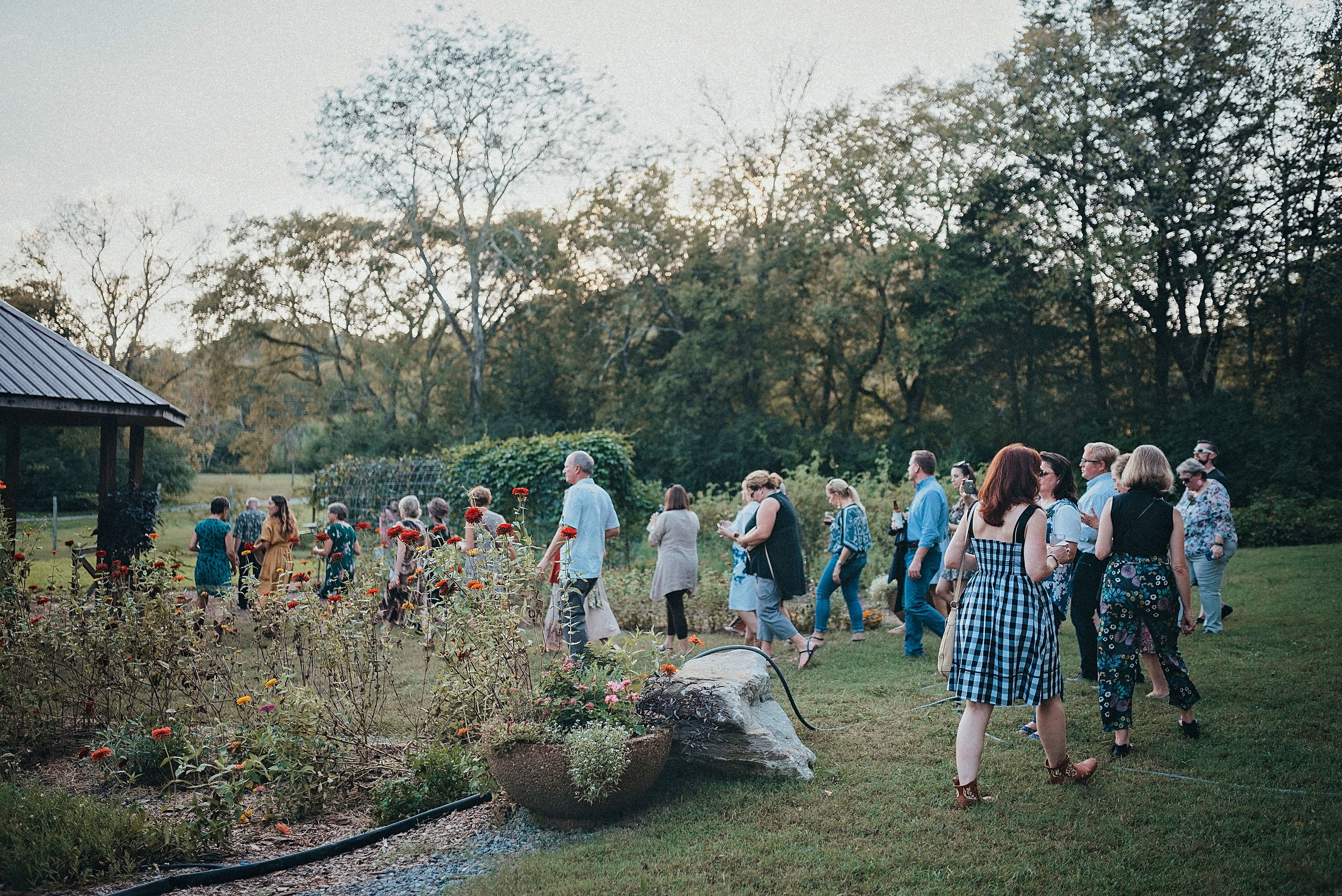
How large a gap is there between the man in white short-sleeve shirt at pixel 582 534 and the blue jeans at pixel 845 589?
2355 mm

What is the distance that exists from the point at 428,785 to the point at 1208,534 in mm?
7308

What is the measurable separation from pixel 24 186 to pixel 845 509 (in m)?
12.6

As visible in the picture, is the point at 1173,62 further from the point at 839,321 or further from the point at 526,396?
the point at 526,396

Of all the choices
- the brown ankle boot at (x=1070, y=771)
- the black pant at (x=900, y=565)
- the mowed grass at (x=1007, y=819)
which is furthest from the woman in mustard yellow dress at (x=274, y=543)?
the brown ankle boot at (x=1070, y=771)

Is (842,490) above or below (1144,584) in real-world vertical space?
above

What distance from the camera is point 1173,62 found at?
2072cm

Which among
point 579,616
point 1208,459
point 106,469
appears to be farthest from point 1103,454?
point 106,469

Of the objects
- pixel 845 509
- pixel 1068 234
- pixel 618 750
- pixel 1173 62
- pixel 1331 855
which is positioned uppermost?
pixel 1173 62

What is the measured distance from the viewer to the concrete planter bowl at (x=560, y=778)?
170 inches

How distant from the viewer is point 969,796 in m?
4.39

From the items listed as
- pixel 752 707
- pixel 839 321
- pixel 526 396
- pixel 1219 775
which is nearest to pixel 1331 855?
pixel 1219 775

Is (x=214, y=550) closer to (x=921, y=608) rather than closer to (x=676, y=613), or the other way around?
(x=676, y=613)

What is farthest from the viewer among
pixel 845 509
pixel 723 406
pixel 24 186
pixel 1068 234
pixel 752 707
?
pixel 723 406

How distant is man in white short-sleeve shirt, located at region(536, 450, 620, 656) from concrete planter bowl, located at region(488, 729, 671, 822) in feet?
6.57
